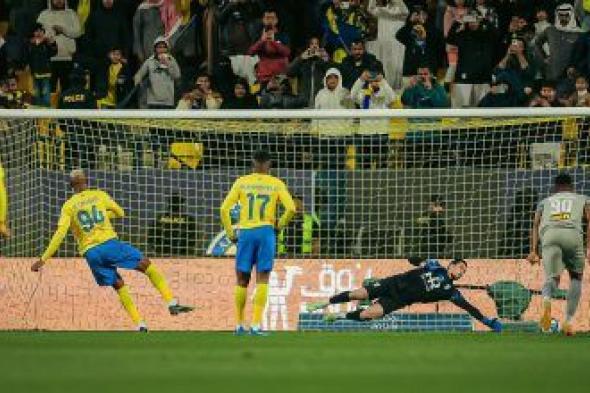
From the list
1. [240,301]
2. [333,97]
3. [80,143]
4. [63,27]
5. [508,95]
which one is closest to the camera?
[240,301]

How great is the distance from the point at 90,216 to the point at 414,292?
13.3 feet

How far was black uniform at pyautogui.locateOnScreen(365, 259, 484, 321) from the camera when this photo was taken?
19281 mm

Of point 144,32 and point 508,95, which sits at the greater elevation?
point 144,32

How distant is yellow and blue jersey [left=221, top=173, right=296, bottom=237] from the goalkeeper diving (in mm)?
2162

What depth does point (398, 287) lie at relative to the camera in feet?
63.4

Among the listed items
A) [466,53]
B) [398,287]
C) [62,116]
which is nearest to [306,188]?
[398,287]

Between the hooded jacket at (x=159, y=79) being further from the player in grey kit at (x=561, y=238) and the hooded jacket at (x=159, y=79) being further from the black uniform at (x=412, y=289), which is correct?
the player in grey kit at (x=561, y=238)

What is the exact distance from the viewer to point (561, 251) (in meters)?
17.8

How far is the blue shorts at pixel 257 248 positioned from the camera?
17.4 meters

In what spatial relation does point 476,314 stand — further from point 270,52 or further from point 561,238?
point 270,52

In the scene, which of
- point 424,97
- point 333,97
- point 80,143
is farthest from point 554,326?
point 80,143

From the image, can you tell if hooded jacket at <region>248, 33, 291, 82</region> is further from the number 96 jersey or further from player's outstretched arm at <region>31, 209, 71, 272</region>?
player's outstretched arm at <region>31, 209, 71, 272</region>

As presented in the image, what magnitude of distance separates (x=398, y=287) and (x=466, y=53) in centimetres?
513

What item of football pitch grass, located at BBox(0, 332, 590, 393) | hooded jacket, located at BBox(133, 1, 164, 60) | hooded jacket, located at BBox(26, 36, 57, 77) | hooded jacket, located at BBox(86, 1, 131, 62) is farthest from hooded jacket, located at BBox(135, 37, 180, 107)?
football pitch grass, located at BBox(0, 332, 590, 393)
